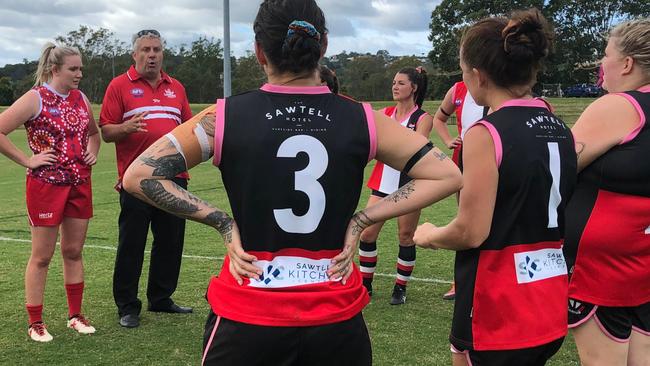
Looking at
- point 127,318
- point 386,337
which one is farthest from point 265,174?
point 127,318

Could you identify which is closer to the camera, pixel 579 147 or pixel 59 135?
pixel 579 147

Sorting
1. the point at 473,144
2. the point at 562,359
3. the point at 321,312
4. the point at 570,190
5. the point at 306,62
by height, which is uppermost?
the point at 306,62

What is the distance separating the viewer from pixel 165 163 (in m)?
2.21

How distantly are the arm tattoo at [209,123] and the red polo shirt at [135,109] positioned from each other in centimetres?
320

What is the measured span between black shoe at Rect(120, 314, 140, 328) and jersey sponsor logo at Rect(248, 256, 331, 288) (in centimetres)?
350

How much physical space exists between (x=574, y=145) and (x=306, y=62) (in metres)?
1.23

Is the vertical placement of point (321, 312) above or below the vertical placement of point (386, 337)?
above

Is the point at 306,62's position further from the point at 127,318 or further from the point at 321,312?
the point at 127,318

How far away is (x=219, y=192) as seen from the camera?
46.4 feet

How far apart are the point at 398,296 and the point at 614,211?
3.42 meters

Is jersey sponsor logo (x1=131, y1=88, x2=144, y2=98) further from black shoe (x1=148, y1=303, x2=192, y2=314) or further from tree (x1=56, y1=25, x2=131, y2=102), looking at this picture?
tree (x1=56, y1=25, x2=131, y2=102)

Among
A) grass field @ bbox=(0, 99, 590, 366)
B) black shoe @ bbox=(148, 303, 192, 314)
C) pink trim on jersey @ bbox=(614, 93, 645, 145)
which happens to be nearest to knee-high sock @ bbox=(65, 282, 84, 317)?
grass field @ bbox=(0, 99, 590, 366)

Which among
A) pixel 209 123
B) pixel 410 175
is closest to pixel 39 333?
pixel 209 123

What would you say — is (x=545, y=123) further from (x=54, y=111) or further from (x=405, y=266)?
(x=54, y=111)
